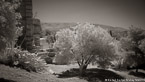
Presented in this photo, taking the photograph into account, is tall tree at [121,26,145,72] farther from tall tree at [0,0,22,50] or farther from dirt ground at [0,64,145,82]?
tall tree at [0,0,22,50]

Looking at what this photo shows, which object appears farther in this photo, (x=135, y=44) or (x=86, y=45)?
(x=135, y=44)

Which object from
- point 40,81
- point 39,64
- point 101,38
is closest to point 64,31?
point 101,38

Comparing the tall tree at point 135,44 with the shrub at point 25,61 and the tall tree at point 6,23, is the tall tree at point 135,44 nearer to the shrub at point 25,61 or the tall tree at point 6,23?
the shrub at point 25,61

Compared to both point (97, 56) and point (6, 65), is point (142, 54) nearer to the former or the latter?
point (97, 56)

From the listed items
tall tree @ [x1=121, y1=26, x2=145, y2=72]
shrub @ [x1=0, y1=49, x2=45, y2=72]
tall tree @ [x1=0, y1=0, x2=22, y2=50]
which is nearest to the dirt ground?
shrub @ [x1=0, y1=49, x2=45, y2=72]

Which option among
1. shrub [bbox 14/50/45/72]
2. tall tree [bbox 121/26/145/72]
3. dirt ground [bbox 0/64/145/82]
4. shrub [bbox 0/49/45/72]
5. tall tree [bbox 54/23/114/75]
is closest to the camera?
dirt ground [bbox 0/64/145/82]

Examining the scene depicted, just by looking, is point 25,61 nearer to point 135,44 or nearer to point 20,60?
point 20,60

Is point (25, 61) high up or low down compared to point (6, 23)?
down

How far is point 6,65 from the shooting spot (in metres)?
11.0

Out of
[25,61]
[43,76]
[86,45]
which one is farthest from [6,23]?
[86,45]

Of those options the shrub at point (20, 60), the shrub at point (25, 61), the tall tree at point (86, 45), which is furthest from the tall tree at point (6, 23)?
the tall tree at point (86, 45)

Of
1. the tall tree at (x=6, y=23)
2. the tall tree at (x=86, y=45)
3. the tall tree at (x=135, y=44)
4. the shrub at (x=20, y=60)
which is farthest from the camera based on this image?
the tall tree at (x=135, y=44)

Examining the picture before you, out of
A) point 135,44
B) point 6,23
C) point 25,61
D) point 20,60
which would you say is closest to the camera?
point 6,23

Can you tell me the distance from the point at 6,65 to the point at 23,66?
1.23 metres
